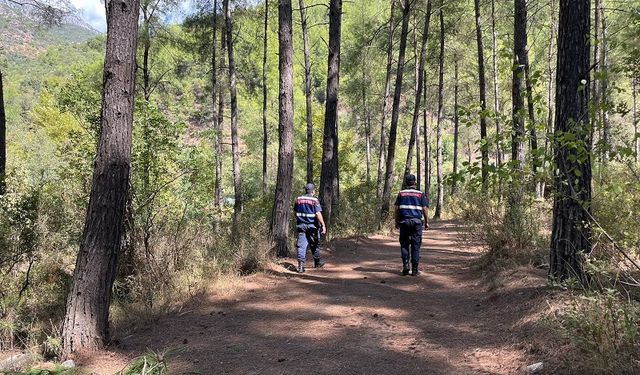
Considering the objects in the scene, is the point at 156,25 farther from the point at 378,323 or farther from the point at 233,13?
the point at 378,323

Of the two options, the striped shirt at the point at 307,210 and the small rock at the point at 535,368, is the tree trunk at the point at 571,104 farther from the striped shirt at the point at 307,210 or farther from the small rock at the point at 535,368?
the striped shirt at the point at 307,210

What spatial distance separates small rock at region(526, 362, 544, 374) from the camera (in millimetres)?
3581

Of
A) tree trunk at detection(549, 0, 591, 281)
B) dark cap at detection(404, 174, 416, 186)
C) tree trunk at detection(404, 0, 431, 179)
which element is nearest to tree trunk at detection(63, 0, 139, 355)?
tree trunk at detection(549, 0, 591, 281)

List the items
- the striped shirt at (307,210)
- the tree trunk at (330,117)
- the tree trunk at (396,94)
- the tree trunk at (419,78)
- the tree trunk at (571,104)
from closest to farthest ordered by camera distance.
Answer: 1. the tree trunk at (571,104)
2. the striped shirt at (307,210)
3. the tree trunk at (330,117)
4. the tree trunk at (396,94)
5. the tree trunk at (419,78)

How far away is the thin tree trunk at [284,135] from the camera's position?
956 centimetres

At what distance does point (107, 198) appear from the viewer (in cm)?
464

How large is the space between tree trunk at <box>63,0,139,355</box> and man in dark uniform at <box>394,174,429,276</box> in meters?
4.96

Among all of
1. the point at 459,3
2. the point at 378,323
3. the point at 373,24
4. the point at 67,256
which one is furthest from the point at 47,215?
the point at 373,24

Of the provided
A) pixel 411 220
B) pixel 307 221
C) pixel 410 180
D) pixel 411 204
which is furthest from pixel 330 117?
pixel 411 220

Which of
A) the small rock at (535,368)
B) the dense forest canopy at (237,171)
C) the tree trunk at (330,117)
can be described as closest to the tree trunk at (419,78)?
the dense forest canopy at (237,171)

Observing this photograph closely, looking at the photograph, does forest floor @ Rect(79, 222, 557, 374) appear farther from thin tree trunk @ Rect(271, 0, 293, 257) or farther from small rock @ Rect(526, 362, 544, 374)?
thin tree trunk @ Rect(271, 0, 293, 257)

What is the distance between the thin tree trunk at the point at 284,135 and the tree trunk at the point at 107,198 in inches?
192

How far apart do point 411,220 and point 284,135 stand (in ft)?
11.2

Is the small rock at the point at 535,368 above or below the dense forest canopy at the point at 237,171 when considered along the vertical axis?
below
